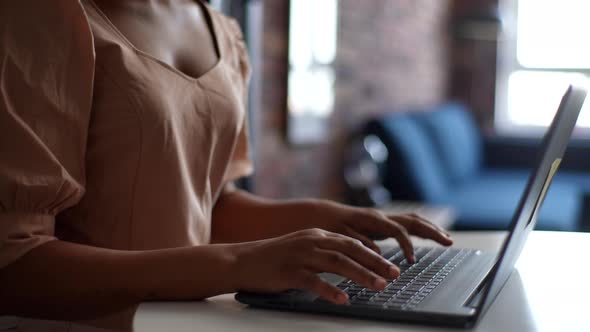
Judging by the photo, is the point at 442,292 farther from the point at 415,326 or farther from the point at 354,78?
the point at 354,78

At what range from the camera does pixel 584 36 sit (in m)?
6.52

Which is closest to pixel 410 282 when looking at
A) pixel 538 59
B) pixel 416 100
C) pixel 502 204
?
pixel 502 204

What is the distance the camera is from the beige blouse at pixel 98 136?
93 cm

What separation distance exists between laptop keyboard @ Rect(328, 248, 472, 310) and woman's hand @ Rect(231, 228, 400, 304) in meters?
0.03

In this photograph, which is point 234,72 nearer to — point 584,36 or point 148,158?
point 148,158

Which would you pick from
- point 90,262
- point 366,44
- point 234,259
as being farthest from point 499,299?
point 366,44

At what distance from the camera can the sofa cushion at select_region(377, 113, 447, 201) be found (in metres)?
3.94

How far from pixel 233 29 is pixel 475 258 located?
68 centimetres

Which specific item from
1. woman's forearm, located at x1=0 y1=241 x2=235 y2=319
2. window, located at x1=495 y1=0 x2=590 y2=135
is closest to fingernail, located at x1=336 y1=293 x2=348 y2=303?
woman's forearm, located at x1=0 y1=241 x2=235 y2=319

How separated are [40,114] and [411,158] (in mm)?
3118

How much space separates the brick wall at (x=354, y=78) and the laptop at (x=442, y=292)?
2276 millimetres

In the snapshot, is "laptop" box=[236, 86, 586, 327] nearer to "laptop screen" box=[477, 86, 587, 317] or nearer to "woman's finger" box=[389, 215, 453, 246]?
"laptop screen" box=[477, 86, 587, 317]

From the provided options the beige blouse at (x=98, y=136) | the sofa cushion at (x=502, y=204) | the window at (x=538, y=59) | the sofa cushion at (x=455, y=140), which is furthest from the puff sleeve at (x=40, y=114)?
the window at (x=538, y=59)

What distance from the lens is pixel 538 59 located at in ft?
21.9
